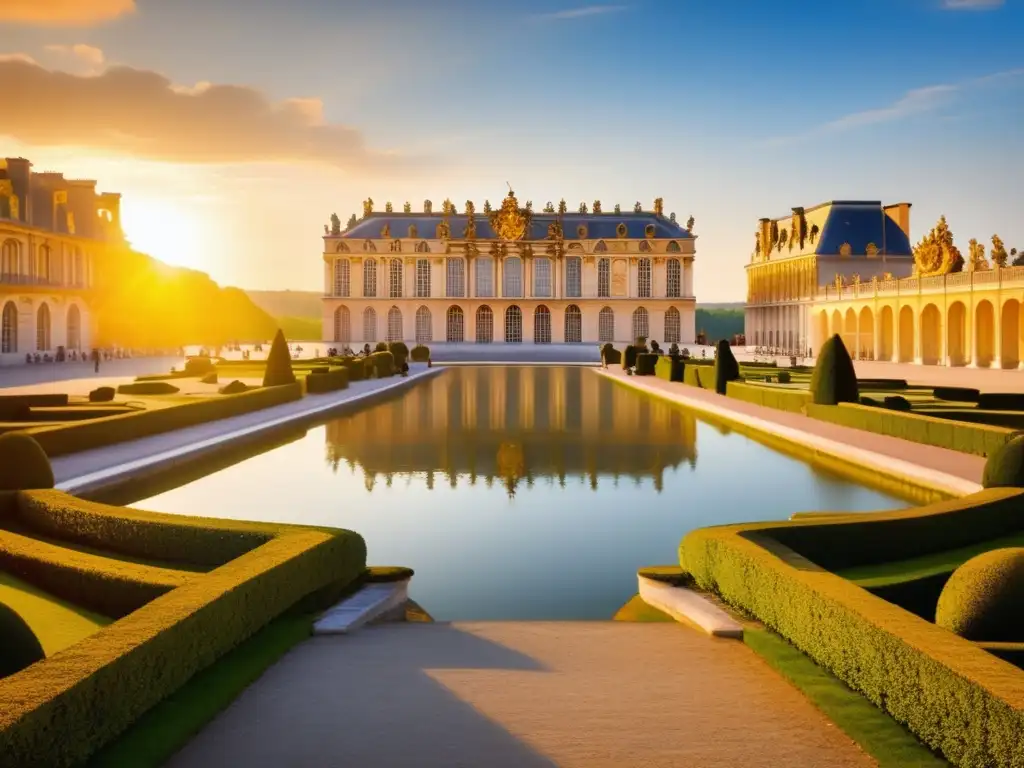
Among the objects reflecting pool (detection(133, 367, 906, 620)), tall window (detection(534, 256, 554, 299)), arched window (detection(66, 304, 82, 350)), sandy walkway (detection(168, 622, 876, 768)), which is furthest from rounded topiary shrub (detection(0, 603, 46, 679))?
tall window (detection(534, 256, 554, 299))

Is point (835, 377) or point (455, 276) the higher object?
point (455, 276)

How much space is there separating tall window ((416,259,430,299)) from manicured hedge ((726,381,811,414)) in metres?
56.1

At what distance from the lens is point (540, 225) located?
8581 cm

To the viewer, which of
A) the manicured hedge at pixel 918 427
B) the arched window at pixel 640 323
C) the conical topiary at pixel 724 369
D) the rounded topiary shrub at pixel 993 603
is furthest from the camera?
the arched window at pixel 640 323

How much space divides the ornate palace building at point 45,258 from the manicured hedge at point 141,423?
30.7 m

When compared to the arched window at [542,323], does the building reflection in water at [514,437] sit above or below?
below

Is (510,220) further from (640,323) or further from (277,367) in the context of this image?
(277,367)

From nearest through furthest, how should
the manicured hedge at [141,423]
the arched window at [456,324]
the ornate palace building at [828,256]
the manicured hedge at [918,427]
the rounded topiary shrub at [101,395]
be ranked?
the manicured hedge at [918,427] → the manicured hedge at [141,423] → the rounded topiary shrub at [101,395] → the ornate palace building at [828,256] → the arched window at [456,324]

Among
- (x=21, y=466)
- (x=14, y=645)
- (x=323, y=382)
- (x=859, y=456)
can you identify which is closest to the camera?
(x=14, y=645)

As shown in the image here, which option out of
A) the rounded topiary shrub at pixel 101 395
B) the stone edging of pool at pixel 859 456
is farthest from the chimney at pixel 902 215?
the rounded topiary shrub at pixel 101 395

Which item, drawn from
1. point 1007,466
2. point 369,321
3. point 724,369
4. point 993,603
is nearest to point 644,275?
point 369,321

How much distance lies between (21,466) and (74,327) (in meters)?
53.2

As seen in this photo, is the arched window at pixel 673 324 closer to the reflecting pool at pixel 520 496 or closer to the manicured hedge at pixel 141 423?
the manicured hedge at pixel 141 423

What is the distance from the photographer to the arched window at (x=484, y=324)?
83.9m
